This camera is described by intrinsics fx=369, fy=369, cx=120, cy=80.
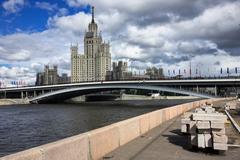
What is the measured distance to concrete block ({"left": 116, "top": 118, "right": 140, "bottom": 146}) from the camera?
42.4 ft

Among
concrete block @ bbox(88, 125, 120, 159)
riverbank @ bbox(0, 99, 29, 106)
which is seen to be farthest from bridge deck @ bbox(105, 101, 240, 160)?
riverbank @ bbox(0, 99, 29, 106)

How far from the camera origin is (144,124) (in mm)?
17266

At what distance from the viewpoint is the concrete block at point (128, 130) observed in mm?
12938

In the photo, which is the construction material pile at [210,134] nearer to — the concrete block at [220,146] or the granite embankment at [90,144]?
the concrete block at [220,146]

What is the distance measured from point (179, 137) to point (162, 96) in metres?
175

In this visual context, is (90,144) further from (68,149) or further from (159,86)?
(159,86)

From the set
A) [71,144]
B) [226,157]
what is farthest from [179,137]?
[71,144]

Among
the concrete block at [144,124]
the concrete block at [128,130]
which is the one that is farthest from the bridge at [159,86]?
the concrete block at [128,130]

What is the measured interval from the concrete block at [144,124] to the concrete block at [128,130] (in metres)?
0.67

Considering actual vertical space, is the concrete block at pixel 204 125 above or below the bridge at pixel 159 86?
above

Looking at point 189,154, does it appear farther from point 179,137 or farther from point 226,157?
point 179,137

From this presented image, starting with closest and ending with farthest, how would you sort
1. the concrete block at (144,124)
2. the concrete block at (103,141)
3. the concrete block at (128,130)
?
the concrete block at (103,141), the concrete block at (128,130), the concrete block at (144,124)

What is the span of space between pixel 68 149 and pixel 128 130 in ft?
18.8

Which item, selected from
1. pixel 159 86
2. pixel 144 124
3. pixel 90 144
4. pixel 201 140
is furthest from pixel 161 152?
pixel 159 86
